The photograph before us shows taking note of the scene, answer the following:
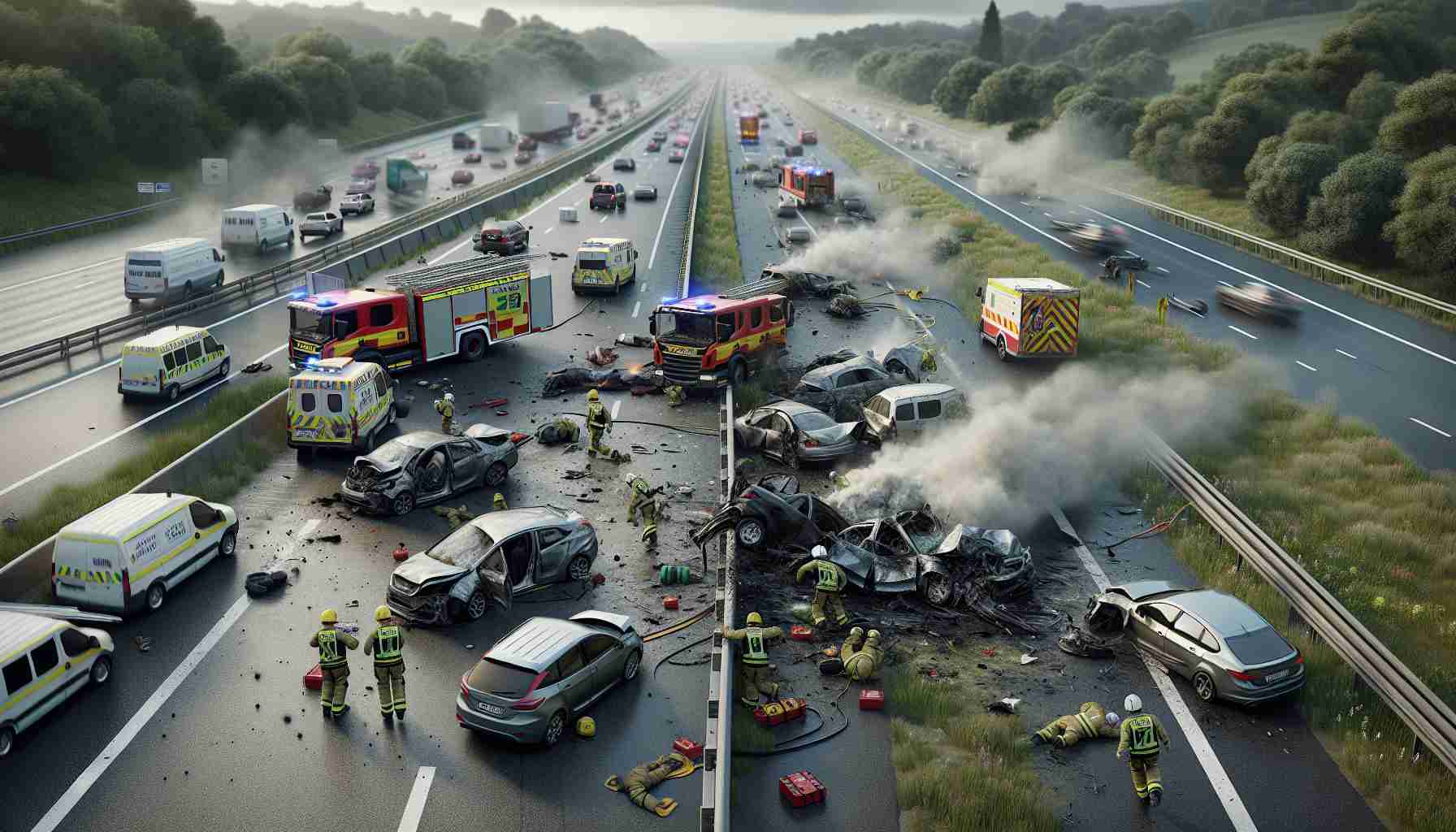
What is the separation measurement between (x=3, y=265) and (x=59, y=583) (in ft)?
134

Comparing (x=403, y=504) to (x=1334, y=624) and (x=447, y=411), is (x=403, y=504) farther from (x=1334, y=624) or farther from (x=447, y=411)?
(x=1334, y=624)

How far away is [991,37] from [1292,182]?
13917cm

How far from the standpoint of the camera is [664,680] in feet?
53.8

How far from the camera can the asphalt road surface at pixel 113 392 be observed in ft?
85.8

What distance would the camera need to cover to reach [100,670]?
1602 cm

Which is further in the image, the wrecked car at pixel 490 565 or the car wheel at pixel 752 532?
the car wheel at pixel 752 532

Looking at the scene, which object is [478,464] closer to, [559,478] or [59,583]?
[559,478]

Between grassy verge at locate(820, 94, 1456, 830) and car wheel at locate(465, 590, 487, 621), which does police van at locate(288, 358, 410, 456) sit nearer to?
car wheel at locate(465, 590, 487, 621)

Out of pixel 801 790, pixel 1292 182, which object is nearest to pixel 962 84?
pixel 1292 182

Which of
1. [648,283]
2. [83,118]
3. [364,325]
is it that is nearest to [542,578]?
[364,325]

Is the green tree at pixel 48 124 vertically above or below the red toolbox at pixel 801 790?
above

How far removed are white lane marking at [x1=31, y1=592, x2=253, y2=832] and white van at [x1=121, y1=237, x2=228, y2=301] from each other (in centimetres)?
2770

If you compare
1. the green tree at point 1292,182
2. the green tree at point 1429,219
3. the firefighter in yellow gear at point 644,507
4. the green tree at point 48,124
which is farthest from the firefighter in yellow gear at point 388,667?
the green tree at point 48,124

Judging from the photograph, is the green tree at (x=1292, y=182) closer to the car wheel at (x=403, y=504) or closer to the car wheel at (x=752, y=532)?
the car wheel at (x=752, y=532)
